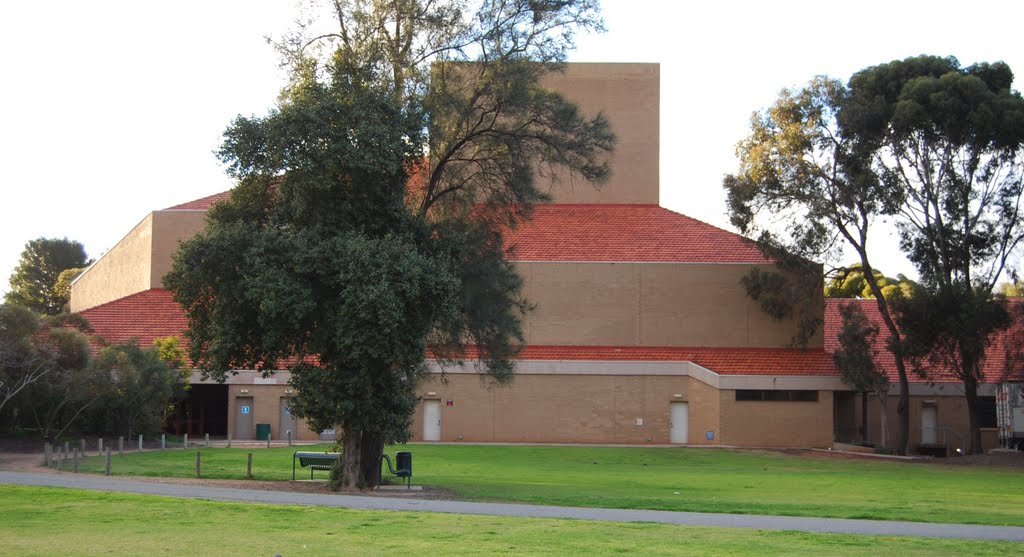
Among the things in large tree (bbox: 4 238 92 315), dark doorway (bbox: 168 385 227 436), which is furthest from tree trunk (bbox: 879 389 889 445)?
large tree (bbox: 4 238 92 315)

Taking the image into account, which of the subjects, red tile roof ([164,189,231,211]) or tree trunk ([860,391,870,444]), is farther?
red tile roof ([164,189,231,211])

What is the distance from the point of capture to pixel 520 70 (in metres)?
29.9

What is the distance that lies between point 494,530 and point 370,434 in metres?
11.1

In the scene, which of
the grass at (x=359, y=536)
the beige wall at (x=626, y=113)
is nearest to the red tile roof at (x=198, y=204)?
the beige wall at (x=626, y=113)

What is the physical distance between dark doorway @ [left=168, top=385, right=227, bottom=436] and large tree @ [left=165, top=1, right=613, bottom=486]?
27.5m

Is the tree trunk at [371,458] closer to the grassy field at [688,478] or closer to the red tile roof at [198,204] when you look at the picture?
the grassy field at [688,478]

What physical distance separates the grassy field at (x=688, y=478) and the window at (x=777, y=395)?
13.0 ft

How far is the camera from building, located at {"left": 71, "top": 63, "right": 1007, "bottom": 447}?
173ft

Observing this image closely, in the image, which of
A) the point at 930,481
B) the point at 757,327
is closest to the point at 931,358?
the point at 757,327

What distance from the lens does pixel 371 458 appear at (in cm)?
2828

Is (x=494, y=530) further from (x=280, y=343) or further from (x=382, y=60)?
(x=382, y=60)

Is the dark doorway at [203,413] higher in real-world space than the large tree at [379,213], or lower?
lower

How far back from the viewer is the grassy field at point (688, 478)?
2348cm

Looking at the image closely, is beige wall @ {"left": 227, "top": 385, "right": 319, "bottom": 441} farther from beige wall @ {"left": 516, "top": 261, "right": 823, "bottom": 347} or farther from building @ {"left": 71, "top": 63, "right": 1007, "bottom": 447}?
beige wall @ {"left": 516, "top": 261, "right": 823, "bottom": 347}
